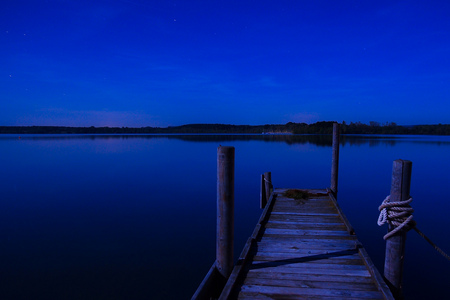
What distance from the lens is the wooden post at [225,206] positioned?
3.70 metres

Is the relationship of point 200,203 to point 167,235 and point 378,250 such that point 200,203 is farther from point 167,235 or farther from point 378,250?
point 378,250

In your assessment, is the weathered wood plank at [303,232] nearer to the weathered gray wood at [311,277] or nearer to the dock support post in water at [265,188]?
the weathered gray wood at [311,277]

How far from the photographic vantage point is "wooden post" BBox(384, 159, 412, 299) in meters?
3.24

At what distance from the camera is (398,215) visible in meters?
3.32

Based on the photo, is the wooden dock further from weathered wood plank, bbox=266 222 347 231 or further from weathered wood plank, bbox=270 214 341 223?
weathered wood plank, bbox=270 214 341 223

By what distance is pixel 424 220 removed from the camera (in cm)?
1058

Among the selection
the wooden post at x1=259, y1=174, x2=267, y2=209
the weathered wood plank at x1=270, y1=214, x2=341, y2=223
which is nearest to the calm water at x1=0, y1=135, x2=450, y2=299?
the wooden post at x1=259, y1=174, x2=267, y2=209

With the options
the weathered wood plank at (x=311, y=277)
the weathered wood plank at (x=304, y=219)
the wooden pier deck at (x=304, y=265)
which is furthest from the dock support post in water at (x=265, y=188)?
the weathered wood plank at (x=311, y=277)

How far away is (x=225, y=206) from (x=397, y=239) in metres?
2.30

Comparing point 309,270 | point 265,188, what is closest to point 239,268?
point 309,270

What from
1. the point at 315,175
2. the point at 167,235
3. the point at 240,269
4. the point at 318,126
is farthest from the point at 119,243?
the point at 318,126

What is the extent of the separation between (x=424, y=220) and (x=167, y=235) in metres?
10.2

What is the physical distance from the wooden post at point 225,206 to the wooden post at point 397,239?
6.95ft

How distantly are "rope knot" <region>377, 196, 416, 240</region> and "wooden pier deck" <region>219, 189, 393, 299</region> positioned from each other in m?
0.88
